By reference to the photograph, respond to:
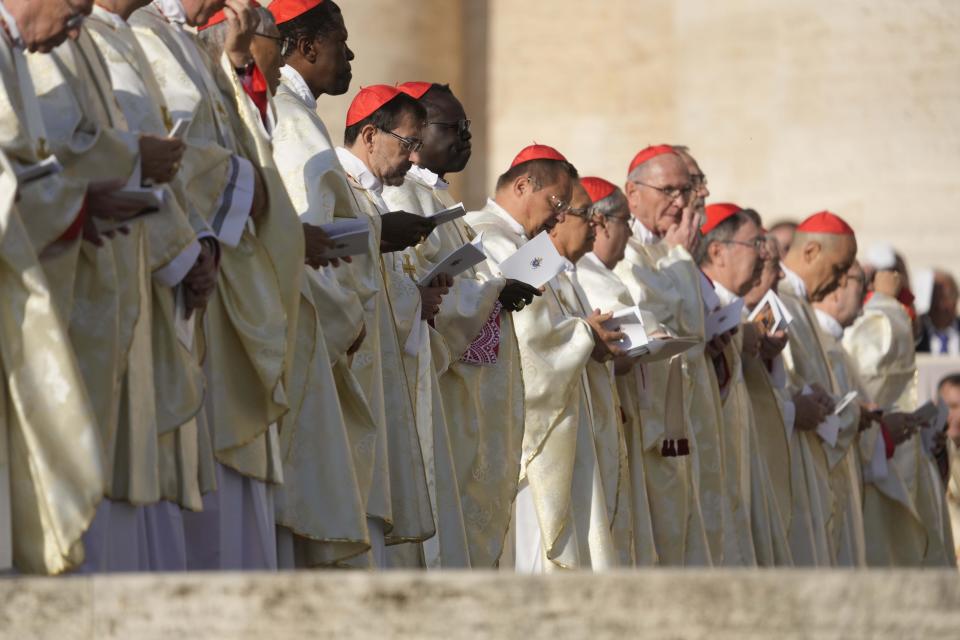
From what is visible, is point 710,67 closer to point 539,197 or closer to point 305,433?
Answer: point 539,197

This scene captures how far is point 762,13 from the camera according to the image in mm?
18422

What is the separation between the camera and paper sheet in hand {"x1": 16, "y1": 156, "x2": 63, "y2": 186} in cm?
536

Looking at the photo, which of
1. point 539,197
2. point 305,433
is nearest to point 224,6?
point 305,433

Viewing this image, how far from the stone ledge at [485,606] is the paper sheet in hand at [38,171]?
1627mm

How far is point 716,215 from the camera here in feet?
37.1

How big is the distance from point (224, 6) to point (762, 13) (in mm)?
12083

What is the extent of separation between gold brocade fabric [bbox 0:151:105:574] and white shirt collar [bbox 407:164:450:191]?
337 centimetres

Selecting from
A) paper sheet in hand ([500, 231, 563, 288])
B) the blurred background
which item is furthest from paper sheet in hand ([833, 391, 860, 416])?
the blurred background

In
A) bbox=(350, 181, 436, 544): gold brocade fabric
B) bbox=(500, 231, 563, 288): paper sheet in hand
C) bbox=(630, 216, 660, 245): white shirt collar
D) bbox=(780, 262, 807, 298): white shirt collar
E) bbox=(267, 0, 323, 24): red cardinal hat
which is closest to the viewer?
bbox=(350, 181, 436, 544): gold brocade fabric

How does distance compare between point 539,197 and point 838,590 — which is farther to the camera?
point 539,197

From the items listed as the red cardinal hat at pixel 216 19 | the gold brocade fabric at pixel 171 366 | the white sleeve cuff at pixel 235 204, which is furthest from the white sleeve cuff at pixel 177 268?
the red cardinal hat at pixel 216 19

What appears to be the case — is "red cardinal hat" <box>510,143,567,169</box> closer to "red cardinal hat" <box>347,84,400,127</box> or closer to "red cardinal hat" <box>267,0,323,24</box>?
"red cardinal hat" <box>347,84,400,127</box>

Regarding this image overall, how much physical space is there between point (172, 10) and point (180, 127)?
1.93 feet

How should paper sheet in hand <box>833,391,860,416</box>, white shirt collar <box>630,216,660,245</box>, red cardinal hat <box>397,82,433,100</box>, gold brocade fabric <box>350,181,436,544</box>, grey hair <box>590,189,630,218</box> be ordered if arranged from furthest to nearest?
paper sheet in hand <box>833,391,860,416</box> → white shirt collar <box>630,216,660,245</box> → grey hair <box>590,189,630,218</box> → red cardinal hat <box>397,82,433,100</box> → gold brocade fabric <box>350,181,436,544</box>
